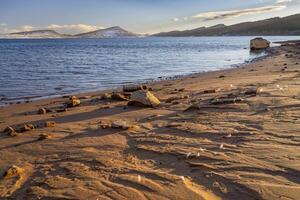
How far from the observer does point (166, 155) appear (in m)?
5.50

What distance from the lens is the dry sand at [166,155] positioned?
4336 mm

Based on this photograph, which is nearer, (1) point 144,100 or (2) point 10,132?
(2) point 10,132

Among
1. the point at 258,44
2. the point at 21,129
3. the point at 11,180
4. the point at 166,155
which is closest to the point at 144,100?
the point at 21,129

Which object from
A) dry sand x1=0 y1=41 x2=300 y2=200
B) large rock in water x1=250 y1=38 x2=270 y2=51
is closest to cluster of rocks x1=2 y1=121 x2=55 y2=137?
dry sand x1=0 y1=41 x2=300 y2=200

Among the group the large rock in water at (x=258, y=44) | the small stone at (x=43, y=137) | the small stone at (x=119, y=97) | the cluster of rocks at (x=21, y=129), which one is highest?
the small stone at (x=43, y=137)

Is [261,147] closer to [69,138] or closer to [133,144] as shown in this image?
[133,144]

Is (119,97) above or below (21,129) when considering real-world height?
below

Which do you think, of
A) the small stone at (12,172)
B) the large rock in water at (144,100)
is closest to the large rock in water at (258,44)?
the large rock in water at (144,100)

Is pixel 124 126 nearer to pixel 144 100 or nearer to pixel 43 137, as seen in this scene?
pixel 43 137

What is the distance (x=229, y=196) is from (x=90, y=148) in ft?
9.32

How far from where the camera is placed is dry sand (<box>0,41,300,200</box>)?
4336mm

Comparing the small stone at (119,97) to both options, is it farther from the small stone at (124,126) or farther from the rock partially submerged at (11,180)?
the rock partially submerged at (11,180)

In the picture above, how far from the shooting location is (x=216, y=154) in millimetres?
5375

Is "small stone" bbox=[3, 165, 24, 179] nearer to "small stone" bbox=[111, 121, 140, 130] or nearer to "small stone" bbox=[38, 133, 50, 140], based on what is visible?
"small stone" bbox=[38, 133, 50, 140]
